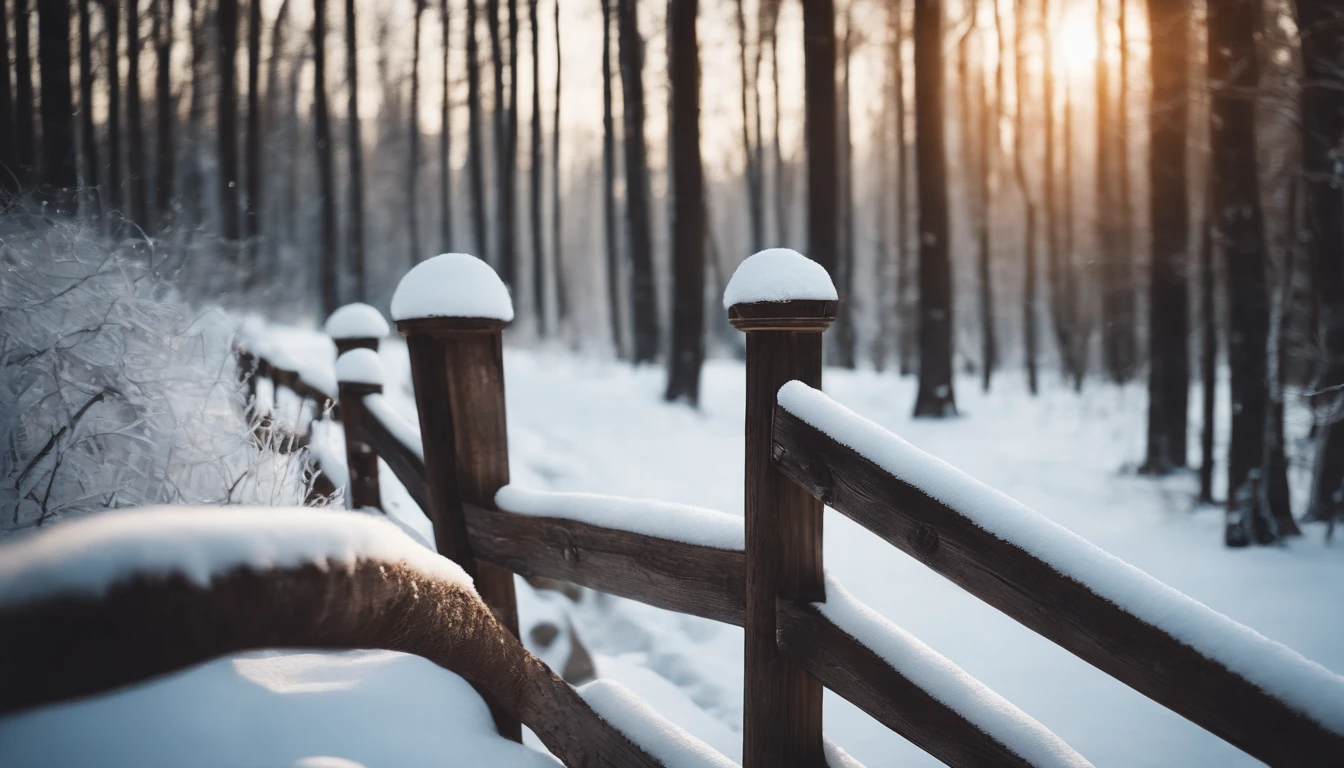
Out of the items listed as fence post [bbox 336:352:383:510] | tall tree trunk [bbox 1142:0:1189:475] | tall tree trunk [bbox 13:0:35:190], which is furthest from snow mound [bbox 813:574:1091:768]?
tall tree trunk [bbox 13:0:35:190]

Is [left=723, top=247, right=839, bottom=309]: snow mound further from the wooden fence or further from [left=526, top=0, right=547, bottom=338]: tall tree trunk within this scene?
[left=526, top=0, right=547, bottom=338]: tall tree trunk

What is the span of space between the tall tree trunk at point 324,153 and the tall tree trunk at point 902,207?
12.6 metres

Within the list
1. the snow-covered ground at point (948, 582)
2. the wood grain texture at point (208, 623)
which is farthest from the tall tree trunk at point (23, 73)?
the wood grain texture at point (208, 623)

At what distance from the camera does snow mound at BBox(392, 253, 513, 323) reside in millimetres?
2213

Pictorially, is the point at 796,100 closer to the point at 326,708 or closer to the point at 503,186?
the point at 503,186

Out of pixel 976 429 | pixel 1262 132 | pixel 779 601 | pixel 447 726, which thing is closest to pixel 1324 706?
pixel 779 601

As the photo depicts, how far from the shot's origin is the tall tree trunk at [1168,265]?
23.2 ft

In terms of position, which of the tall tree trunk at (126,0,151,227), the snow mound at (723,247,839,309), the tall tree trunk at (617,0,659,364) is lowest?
the snow mound at (723,247,839,309)

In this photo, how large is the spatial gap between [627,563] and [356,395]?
1984 mm

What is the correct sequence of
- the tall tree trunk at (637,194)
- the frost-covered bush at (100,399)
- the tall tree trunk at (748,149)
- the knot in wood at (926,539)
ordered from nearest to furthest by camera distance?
1. the knot in wood at (926,539)
2. the frost-covered bush at (100,399)
3. the tall tree trunk at (637,194)
4. the tall tree trunk at (748,149)

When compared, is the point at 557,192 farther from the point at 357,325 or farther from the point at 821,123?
the point at 357,325

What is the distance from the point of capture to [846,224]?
64.4 feet

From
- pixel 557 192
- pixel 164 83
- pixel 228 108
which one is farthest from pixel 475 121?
pixel 164 83

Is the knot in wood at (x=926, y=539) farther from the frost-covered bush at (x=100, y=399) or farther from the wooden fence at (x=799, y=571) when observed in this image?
the frost-covered bush at (x=100, y=399)
